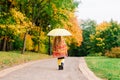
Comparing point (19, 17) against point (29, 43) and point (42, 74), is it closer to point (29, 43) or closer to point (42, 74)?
point (29, 43)

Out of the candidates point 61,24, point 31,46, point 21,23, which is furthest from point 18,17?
point 31,46

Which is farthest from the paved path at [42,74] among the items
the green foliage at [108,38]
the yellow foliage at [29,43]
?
the green foliage at [108,38]

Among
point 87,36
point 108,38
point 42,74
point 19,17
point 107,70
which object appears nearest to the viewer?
point 42,74

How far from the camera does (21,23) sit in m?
38.2

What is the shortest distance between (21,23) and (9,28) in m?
1.64

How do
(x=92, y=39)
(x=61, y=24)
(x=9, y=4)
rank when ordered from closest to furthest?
(x=9, y=4) → (x=61, y=24) → (x=92, y=39)

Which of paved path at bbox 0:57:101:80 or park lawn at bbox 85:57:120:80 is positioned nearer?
paved path at bbox 0:57:101:80

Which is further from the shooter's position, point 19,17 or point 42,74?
point 19,17

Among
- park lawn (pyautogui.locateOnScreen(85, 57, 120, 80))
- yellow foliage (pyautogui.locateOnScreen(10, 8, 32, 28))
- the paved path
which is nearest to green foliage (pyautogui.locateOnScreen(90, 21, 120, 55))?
yellow foliage (pyautogui.locateOnScreen(10, 8, 32, 28))

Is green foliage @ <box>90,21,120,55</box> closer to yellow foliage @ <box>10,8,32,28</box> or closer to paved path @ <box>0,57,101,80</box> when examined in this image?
yellow foliage @ <box>10,8,32,28</box>

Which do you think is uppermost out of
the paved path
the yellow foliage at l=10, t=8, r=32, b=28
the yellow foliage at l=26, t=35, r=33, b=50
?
the yellow foliage at l=10, t=8, r=32, b=28

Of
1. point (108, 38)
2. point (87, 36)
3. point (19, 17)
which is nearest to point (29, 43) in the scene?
point (19, 17)

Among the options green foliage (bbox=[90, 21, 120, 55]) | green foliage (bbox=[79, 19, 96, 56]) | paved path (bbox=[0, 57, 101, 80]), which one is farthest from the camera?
green foliage (bbox=[79, 19, 96, 56])

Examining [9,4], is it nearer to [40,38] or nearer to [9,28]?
[9,28]
